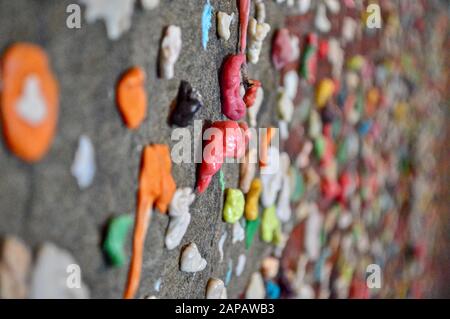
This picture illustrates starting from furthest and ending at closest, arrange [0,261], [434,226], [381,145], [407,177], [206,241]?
[434,226]
[407,177]
[381,145]
[206,241]
[0,261]

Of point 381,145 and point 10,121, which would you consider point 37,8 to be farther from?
point 381,145

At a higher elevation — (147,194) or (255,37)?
(255,37)

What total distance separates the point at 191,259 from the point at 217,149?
0.12 metres

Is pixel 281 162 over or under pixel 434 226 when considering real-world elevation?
over

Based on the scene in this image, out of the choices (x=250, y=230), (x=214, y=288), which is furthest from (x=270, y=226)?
(x=214, y=288)

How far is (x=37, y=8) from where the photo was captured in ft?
1.20

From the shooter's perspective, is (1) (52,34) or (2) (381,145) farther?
(2) (381,145)

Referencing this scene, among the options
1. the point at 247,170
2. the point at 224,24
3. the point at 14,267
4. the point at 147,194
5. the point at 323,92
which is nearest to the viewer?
the point at 14,267

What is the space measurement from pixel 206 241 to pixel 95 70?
26 centimetres

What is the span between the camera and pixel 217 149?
0.57 meters

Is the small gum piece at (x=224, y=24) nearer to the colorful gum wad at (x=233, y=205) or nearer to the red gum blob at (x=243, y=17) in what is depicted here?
the red gum blob at (x=243, y=17)

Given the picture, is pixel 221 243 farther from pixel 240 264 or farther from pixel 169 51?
pixel 169 51

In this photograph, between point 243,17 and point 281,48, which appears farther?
point 281,48

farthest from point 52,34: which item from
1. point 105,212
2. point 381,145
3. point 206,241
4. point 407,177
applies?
point 407,177
